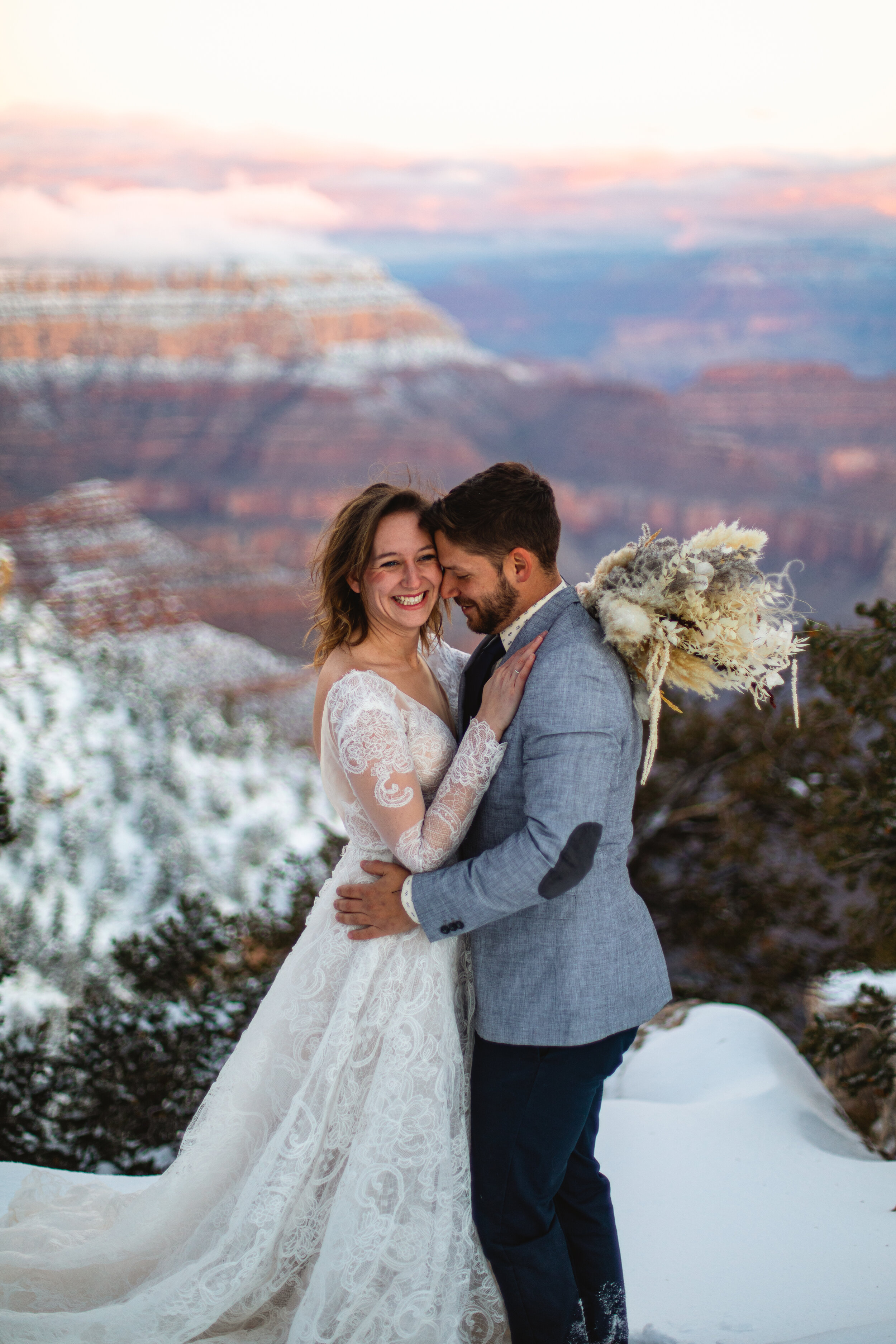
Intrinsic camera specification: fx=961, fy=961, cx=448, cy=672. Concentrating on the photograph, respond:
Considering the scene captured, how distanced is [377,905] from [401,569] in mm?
771

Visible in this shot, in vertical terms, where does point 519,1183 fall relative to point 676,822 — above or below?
above

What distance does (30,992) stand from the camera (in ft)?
31.0

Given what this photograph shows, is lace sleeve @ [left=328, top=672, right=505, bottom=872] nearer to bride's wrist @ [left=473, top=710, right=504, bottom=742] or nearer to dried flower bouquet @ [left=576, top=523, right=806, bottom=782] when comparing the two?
bride's wrist @ [left=473, top=710, right=504, bottom=742]

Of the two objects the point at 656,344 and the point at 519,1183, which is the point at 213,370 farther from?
the point at 519,1183

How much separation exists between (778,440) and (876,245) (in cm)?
1913

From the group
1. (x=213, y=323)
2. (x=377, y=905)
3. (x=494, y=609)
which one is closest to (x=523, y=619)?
(x=494, y=609)

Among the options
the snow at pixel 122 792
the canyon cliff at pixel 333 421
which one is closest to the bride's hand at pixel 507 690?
the snow at pixel 122 792

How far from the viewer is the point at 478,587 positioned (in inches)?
83.7

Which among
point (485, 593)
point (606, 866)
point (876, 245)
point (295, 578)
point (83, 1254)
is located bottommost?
point (295, 578)

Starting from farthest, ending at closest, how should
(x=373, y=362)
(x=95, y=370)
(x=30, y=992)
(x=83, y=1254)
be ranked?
(x=373, y=362) → (x=95, y=370) → (x=30, y=992) → (x=83, y=1254)

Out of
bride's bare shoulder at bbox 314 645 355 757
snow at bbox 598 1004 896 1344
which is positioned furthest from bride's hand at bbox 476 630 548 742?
snow at bbox 598 1004 896 1344

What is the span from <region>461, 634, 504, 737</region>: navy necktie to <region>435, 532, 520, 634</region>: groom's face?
4 cm

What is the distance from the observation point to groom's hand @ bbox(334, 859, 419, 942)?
212 centimetres

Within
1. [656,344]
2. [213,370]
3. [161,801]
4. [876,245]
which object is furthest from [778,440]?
[161,801]
